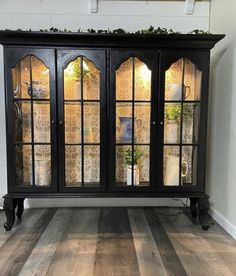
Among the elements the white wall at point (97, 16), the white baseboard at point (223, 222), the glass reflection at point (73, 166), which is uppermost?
the white wall at point (97, 16)

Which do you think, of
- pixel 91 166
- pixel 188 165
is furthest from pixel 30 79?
pixel 188 165

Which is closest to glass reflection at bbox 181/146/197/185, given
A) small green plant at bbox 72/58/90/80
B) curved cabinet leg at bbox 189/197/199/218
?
curved cabinet leg at bbox 189/197/199/218

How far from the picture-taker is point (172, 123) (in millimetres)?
2221

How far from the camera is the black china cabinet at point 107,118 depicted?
211 cm

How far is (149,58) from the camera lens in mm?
2115

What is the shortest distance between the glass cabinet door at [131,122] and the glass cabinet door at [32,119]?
513mm

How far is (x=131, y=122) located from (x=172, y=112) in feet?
1.14

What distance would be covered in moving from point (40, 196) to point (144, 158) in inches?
35.6

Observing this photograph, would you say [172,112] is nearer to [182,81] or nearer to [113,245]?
[182,81]

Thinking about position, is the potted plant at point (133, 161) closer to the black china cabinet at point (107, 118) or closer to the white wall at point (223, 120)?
the black china cabinet at point (107, 118)

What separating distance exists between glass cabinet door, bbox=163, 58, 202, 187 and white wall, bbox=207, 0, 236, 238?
0.86ft

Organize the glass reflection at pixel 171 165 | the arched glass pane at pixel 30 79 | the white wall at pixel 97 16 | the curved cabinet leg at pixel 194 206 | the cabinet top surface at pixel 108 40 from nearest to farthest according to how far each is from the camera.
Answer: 1. the cabinet top surface at pixel 108 40
2. the arched glass pane at pixel 30 79
3. the glass reflection at pixel 171 165
4. the curved cabinet leg at pixel 194 206
5. the white wall at pixel 97 16

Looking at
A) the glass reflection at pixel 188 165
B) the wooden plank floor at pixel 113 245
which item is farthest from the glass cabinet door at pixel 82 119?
the glass reflection at pixel 188 165

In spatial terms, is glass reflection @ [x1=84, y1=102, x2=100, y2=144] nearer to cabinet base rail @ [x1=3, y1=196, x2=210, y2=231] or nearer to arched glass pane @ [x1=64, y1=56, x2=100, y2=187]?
arched glass pane @ [x1=64, y1=56, x2=100, y2=187]
